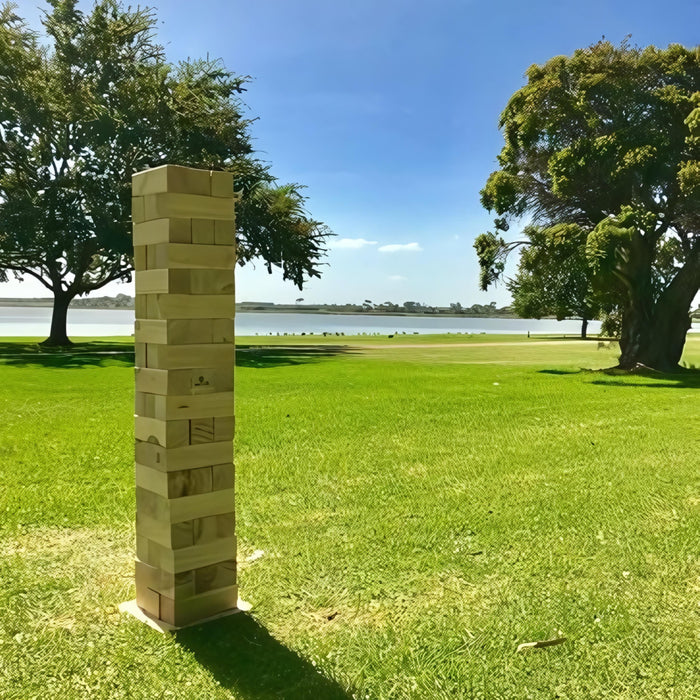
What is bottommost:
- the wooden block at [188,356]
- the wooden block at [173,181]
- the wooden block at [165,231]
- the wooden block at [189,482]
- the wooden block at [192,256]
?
the wooden block at [189,482]

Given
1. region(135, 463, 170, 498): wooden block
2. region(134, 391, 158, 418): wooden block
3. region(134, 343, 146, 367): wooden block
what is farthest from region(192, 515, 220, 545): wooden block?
region(134, 343, 146, 367): wooden block

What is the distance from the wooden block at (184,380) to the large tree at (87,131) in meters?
24.5

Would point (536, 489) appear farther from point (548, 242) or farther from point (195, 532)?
point (548, 242)

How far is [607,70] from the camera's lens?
18.0 meters

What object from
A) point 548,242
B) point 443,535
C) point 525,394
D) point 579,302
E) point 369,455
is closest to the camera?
point 443,535

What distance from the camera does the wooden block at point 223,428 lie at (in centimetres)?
325

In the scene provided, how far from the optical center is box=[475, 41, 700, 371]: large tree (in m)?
17.0

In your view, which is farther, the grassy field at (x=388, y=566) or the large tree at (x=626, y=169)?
the large tree at (x=626, y=169)

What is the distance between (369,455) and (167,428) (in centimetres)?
406

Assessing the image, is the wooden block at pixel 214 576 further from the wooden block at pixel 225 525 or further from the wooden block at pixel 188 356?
the wooden block at pixel 188 356

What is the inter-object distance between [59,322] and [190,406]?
30224mm

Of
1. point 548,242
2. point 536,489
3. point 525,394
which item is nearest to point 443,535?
point 536,489

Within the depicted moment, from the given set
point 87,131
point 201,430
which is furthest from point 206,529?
point 87,131

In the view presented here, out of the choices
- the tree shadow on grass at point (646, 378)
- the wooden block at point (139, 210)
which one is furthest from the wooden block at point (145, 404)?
the tree shadow on grass at point (646, 378)
